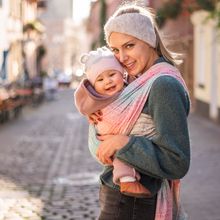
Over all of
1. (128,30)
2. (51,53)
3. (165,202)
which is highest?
(128,30)

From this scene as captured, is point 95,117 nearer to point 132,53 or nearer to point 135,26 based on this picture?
point 132,53

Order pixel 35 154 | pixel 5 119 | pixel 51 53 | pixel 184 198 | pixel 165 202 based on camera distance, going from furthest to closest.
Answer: pixel 51 53
pixel 5 119
pixel 35 154
pixel 184 198
pixel 165 202

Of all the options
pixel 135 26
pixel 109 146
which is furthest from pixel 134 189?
pixel 135 26

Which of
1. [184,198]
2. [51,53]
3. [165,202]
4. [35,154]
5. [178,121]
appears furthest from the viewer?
[51,53]

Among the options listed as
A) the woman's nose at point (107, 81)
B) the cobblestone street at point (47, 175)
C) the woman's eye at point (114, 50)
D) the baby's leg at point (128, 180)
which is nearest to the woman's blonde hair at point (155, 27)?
the woman's eye at point (114, 50)

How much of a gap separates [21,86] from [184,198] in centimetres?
2363

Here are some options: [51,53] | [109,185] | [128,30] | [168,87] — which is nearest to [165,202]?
[109,185]

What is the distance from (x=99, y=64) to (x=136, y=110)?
0.25 meters

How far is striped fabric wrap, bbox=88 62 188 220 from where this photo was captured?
2.84m

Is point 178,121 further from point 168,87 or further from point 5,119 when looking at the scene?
point 5,119

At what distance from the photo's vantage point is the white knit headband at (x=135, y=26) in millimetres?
2867

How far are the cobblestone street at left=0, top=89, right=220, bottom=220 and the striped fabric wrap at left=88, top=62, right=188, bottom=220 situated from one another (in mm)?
4102

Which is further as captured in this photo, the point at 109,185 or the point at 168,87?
the point at 109,185

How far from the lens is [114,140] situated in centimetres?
286
